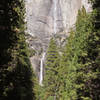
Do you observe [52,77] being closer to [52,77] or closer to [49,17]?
[52,77]

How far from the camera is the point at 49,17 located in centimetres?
6175

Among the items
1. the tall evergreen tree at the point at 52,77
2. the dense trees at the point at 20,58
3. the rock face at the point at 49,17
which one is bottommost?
the tall evergreen tree at the point at 52,77

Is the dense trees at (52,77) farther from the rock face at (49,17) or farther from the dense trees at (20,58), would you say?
the rock face at (49,17)

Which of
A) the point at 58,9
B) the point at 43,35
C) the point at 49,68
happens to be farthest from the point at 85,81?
the point at 58,9

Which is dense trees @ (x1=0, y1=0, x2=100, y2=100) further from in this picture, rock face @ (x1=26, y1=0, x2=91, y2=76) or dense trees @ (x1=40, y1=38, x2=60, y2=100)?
rock face @ (x1=26, y1=0, x2=91, y2=76)

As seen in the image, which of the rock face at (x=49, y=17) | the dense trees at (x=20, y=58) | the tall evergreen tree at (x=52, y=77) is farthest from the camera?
the rock face at (x=49, y=17)

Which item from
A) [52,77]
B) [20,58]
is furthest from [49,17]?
[20,58]

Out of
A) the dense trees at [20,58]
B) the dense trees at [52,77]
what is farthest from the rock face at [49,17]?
the dense trees at [20,58]

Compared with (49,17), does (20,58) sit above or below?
below

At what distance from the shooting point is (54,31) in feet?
193

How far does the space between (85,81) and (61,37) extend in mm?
42814

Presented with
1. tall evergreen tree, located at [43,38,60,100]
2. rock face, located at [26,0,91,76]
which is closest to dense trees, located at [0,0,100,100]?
tall evergreen tree, located at [43,38,60,100]

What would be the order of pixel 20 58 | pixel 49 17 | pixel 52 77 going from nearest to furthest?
pixel 20 58 < pixel 52 77 < pixel 49 17

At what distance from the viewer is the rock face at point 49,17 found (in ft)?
188
